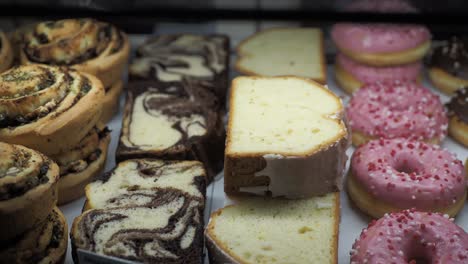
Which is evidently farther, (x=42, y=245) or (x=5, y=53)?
(x=5, y=53)

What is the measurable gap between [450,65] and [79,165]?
85.5 inches

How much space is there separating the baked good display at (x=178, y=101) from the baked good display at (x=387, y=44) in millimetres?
770

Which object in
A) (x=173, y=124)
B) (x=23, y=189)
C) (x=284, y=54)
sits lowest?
(x=173, y=124)

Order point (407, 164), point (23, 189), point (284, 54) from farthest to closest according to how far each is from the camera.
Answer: point (284, 54) < point (407, 164) < point (23, 189)

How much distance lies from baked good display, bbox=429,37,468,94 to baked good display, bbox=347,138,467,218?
77 cm

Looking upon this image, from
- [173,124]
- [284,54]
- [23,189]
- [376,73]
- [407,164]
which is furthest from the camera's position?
[284,54]

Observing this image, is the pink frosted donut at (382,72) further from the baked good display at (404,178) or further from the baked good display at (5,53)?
the baked good display at (5,53)

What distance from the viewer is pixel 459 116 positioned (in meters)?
3.18

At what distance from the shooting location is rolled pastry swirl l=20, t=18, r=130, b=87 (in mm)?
3039

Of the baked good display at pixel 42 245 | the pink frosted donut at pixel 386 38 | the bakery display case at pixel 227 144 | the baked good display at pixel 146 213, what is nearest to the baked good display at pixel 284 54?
the bakery display case at pixel 227 144

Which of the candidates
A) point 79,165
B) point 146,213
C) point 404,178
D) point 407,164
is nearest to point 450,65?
point 407,164

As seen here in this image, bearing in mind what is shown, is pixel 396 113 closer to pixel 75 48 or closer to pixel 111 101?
pixel 111 101

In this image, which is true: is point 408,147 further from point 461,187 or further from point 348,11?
point 348,11

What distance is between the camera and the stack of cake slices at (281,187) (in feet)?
7.50
